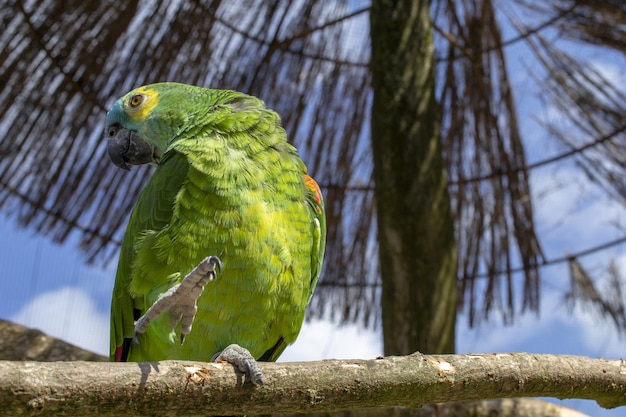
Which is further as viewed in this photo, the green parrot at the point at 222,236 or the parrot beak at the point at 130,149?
the parrot beak at the point at 130,149

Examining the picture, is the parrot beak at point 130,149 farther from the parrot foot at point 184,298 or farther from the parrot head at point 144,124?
the parrot foot at point 184,298

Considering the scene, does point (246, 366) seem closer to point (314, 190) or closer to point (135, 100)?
point (314, 190)

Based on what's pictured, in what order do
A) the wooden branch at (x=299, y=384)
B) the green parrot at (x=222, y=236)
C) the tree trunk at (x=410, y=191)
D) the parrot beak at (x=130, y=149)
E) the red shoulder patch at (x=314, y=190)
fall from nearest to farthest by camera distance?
the wooden branch at (x=299, y=384) < the green parrot at (x=222, y=236) < the red shoulder patch at (x=314, y=190) < the parrot beak at (x=130, y=149) < the tree trunk at (x=410, y=191)

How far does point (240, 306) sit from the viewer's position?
2105 millimetres

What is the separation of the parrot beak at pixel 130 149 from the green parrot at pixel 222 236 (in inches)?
5.7

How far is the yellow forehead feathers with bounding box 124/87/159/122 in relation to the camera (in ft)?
8.27

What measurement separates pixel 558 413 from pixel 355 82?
2.85m

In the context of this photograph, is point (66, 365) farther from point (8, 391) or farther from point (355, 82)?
point (355, 82)

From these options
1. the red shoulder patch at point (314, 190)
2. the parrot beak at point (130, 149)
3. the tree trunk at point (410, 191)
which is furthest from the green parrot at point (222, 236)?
the tree trunk at point (410, 191)

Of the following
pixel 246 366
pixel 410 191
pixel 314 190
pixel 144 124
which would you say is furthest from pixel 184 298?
pixel 410 191

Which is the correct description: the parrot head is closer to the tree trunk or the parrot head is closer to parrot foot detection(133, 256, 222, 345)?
parrot foot detection(133, 256, 222, 345)

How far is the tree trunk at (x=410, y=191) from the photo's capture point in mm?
3545

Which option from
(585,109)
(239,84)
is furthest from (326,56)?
(585,109)

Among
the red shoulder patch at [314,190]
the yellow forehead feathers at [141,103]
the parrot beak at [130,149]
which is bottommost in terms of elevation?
the red shoulder patch at [314,190]
